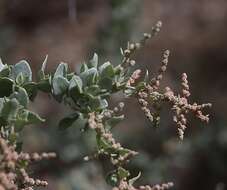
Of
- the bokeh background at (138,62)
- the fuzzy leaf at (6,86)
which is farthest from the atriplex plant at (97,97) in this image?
the bokeh background at (138,62)

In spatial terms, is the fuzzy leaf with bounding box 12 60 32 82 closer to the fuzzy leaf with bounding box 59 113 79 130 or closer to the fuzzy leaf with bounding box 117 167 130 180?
the fuzzy leaf with bounding box 59 113 79 130

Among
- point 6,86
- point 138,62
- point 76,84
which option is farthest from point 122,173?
point 138,62

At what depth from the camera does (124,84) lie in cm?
138

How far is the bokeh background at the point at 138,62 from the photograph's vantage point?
4.00 metres

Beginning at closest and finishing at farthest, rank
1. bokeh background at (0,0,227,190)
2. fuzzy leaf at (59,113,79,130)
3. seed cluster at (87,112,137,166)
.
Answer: seed cluster at (87,112,137,166), fuzzy leaf at (59,113,79,130), bokeh background at (0,0,227,190)

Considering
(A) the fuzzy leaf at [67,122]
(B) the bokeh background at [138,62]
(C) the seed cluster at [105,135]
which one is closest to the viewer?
(C) the seed cluster at [105,135]

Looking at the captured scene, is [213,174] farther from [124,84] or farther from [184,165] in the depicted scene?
[124,84]

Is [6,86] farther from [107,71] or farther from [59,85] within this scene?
[107,71]

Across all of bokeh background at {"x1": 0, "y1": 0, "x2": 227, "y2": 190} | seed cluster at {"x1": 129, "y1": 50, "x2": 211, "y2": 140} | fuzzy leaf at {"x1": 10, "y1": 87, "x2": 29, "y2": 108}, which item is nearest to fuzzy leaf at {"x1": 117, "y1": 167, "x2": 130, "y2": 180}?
seed cluster at {"x1": 129, "y1": 50, "x2": 211, "y2": 140}

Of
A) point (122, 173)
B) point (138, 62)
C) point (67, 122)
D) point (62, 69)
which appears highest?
point (138, 62)

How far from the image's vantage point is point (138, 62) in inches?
230

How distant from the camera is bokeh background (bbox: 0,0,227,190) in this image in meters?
4.00

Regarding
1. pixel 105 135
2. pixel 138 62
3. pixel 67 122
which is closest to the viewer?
pixel 105 135

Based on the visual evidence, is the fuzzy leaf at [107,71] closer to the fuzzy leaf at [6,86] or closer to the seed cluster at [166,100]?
the seed cluster at [166,100]
